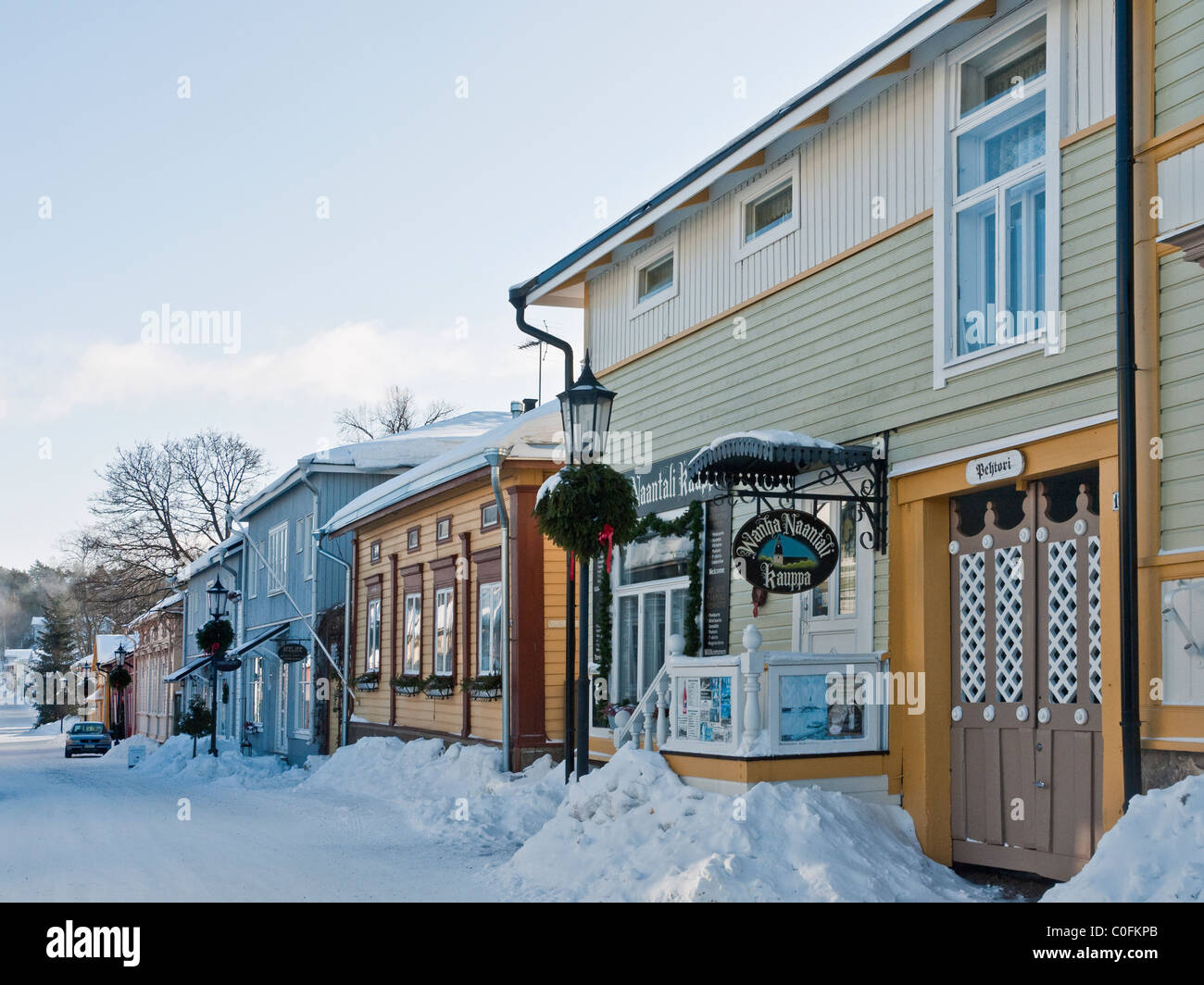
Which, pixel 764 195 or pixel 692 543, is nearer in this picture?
pixel 764 195

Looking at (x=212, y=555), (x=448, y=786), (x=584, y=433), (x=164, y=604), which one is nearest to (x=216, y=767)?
(x=448, y=786)

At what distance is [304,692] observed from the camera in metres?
30.0

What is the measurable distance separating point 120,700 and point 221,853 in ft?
200

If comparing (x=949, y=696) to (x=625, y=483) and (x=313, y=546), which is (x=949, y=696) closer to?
(x=625, y=483)

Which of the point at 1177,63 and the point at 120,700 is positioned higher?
the point at 1177,63

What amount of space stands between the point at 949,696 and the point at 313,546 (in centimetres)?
2119

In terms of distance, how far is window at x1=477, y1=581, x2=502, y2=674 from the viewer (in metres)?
19.5

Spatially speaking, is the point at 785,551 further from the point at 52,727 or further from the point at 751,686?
the point at 52,727

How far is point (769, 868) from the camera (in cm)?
899

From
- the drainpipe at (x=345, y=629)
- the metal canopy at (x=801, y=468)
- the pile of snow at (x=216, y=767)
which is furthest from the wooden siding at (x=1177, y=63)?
the drainpipe at (x=345, y=629)

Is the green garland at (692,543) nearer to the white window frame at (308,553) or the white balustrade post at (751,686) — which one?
the white balustrade post at (751,686)

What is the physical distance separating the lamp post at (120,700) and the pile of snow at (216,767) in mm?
26280
